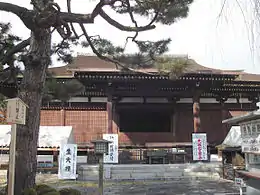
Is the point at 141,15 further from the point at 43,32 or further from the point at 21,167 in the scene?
the point at 21,167

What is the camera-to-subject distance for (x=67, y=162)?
470 inches

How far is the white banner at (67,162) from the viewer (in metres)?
11.8

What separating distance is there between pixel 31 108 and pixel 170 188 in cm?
613

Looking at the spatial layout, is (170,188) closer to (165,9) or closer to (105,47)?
(105,47)

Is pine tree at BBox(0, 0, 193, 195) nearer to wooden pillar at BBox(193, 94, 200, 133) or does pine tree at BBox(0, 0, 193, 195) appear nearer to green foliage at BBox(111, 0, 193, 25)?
green foliage at BBox(111, 0, 193, 25)

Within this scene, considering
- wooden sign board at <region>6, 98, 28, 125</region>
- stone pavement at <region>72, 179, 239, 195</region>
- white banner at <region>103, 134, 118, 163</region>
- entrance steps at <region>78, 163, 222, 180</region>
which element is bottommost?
stone pavement at <region>72, 179, 239, 195</region>

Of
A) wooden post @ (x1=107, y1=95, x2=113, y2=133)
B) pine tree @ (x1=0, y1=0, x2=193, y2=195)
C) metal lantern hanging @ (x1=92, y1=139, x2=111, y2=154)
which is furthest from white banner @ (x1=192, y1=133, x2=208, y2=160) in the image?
pine tree @ (x1=0, y1=0, x2=193, y2=195)

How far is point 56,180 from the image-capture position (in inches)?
463

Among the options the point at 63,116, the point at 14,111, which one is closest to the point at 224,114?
the point at 63,116

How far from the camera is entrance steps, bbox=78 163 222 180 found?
1251 centimetres

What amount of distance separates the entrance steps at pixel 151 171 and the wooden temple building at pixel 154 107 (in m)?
2.27

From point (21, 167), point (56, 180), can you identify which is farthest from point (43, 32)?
point (56, 180)

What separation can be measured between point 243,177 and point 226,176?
6.38 m

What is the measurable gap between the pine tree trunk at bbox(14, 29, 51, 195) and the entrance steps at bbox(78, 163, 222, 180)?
282 inches
